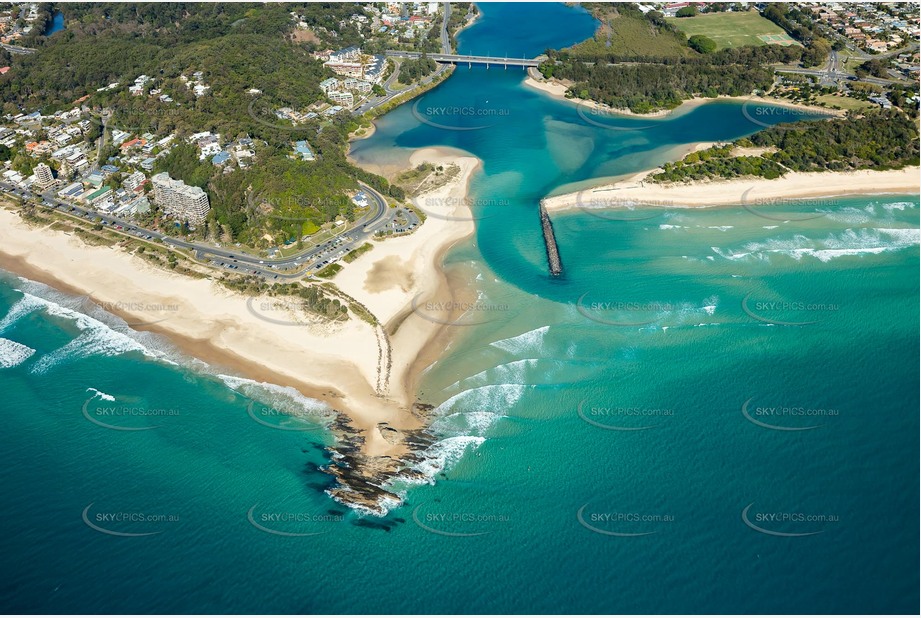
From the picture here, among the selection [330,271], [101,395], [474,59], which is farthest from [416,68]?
[101,395]

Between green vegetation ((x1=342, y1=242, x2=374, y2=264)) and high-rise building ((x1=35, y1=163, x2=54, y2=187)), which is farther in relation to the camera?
high-rise building ((x1=35, y1=163, x2=54, y2=187))

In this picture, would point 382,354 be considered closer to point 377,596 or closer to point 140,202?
point 377,596

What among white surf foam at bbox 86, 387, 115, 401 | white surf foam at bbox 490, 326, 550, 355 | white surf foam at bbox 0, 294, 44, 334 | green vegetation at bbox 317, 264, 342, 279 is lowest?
white surf foam at bbox 86, 387, 115, 401

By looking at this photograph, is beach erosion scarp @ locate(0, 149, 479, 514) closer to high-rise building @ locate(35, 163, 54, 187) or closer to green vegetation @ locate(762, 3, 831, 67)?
high-rise building @ locate(35, 163, 54, 187)

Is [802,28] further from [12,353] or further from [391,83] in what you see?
[12,353]

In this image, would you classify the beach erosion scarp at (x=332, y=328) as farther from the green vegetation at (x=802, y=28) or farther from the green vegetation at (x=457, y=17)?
the green vegetation at (x=802, y=28)

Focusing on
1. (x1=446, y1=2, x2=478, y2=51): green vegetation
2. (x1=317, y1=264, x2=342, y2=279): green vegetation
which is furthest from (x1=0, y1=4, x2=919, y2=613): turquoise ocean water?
(x1=446, y1=2, x2=478, y2=51): green vegetation

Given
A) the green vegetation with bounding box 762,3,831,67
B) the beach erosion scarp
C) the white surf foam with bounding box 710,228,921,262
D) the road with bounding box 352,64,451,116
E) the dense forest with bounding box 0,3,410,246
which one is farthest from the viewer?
the green vegetation with bounding box 762,3,831,67
